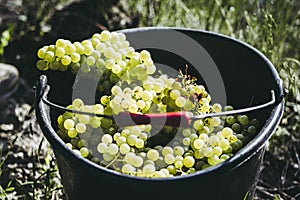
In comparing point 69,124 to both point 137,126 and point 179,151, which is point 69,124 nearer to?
point 137,126

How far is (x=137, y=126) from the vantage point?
1.27 meters

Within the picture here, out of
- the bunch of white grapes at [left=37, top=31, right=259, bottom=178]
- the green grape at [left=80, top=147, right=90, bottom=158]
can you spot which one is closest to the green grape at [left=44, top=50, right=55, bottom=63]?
the bunch of white grapes at [left=37, top=31, right=259, bottom=178]

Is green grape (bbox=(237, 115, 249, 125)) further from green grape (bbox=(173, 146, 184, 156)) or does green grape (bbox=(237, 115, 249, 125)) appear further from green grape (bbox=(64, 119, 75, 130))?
green grape (bbox=(64, 119, 75, 130))

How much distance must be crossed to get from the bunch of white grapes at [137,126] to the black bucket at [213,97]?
0.07 meters

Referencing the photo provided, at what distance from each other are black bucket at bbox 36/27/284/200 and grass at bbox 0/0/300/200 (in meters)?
0.26

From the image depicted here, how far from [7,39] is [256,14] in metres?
1.10

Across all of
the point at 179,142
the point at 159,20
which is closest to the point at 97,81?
the point at 179,142

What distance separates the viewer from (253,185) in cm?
134

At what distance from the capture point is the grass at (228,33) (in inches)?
71.5

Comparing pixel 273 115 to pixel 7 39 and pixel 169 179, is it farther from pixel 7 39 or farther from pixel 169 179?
pixel 7 39

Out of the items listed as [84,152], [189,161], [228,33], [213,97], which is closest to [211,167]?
[189,161]

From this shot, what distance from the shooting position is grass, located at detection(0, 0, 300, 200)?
5.96ft

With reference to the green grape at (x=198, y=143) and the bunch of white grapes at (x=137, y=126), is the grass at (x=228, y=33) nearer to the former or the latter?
the bunch of white grapes at (x=137, y=126)

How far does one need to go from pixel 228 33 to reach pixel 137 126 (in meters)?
1.01
